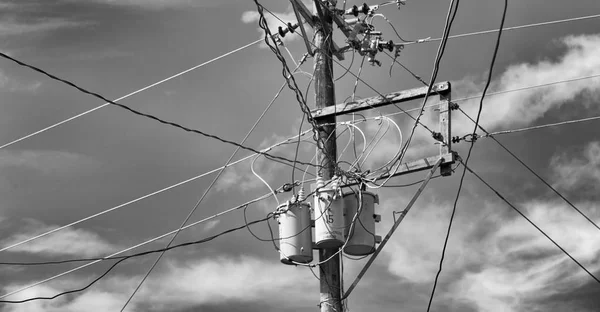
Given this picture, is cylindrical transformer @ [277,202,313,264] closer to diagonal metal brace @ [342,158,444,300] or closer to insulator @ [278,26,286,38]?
diagonal metal brace @ [342,158,444,300]

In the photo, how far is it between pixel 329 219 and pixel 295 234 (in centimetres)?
46

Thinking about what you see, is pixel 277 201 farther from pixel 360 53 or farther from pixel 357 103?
pixel 360 53

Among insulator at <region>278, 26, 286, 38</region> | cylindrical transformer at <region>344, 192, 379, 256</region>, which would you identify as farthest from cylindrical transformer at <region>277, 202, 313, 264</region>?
insulator at <region>278, 26, 286, 38</region>

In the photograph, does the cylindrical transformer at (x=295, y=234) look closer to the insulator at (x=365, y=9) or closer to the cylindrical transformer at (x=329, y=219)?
the cylindrical transformer at (x=329, y=219)

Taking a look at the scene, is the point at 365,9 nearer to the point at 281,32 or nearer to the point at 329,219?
the point at 281,32

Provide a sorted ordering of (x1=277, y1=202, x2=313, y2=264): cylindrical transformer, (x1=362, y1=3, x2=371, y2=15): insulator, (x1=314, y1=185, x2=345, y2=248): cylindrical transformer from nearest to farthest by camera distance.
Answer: (x1=314, y1=185, x2=345, y2=248): cylindrical transformer, (x1=277, y1=202, x2=313, y2=264): cylindrical transformer, (x1=362, y1=3, x2=371, y2=15): insulator

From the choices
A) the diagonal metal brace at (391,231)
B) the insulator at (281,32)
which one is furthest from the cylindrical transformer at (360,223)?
the insulator at (281,32)

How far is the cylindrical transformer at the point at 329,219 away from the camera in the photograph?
10070mm

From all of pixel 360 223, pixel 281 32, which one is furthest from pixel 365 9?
pixel 360 223

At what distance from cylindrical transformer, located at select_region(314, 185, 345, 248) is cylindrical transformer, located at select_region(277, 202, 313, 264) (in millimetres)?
142

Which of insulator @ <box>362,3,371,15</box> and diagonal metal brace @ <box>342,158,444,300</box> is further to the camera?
insulator @ <box>362,3,371,15</box>

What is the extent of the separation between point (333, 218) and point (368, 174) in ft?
2.77

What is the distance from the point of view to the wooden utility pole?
10.2 m

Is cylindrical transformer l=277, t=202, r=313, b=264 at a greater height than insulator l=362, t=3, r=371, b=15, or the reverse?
insulator l=362, t=3, r=371, b=15
